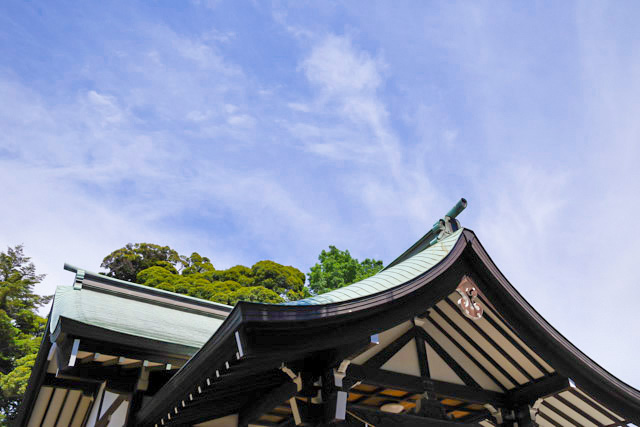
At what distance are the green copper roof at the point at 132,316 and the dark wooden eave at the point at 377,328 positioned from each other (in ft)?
4.21

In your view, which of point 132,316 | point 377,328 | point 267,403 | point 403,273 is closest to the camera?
point 377,328

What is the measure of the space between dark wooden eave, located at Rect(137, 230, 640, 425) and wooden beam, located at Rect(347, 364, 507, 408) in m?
0.86

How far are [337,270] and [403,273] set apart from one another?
104ft

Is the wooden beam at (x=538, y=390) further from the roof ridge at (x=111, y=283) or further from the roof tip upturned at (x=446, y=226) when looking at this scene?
the roof ridge at (x=111, y=283)

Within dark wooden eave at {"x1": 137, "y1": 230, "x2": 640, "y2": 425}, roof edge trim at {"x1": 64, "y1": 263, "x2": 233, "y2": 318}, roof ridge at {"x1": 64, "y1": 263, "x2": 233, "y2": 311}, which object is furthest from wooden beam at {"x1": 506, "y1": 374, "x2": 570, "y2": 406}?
roof ridge at {"x1": 64, "y1": 263, "x2": 233, "y2": 311}

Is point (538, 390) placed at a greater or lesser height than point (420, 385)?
greater

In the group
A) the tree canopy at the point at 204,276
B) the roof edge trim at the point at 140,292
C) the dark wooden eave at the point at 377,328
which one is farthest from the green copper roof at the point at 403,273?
the tree canopy at the point at 204,276

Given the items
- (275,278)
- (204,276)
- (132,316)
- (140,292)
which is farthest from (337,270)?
(132,316)

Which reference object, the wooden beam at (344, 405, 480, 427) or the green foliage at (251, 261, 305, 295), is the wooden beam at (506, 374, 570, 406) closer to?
the wooden beam at (344, 405, 480, 427)

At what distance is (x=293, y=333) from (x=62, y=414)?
8736mm

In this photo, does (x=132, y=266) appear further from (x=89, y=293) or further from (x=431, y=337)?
(x=431, y=337)

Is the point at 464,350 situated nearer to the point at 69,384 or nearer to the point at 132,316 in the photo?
the point at 132,316

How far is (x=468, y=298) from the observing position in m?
6.08

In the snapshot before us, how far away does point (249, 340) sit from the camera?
14.2 feet
